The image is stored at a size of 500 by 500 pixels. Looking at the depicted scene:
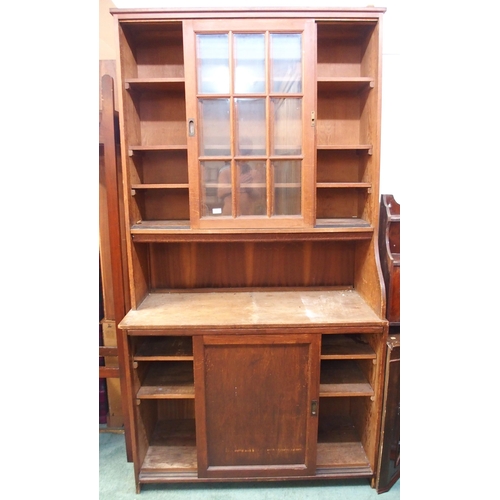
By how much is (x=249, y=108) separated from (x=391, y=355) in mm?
1246

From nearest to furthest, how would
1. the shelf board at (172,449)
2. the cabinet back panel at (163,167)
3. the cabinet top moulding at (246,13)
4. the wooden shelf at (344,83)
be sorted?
the cabinet top moulding at (246,13) → the wooden shelf at (344,83) → the shelf board at (172,449) → the cabinet back panel at (163,167)

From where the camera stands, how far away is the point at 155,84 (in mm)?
1570

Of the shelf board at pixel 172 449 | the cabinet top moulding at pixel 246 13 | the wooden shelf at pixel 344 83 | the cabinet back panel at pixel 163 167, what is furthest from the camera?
the cabinet back panel at pixel 163 167

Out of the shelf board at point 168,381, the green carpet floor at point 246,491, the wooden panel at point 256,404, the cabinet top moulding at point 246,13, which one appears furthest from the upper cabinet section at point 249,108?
the green carpet floor at point 246,491

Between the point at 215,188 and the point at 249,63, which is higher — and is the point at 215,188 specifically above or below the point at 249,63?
below

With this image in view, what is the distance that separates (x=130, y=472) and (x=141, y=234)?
1197 mm

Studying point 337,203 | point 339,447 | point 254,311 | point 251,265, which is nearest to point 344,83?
point 337,203

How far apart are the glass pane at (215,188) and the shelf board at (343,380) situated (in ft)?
3.00

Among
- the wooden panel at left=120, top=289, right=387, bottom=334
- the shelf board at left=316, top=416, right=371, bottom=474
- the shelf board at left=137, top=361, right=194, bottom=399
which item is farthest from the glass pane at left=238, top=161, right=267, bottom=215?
the shelf board at left=316, top=416, right=371, bottom=474

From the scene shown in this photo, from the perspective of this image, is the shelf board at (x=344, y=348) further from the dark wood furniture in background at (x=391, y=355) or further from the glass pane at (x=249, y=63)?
the glass pane at (x=249, y=63)

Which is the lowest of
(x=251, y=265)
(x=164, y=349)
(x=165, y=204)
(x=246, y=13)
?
(x=164, y=349)

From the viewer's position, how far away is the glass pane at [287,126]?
1497 millimetres

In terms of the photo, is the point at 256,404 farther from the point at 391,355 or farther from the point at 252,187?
the point at 252,187

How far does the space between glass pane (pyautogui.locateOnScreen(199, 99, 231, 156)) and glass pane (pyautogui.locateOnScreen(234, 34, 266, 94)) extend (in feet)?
0.34
